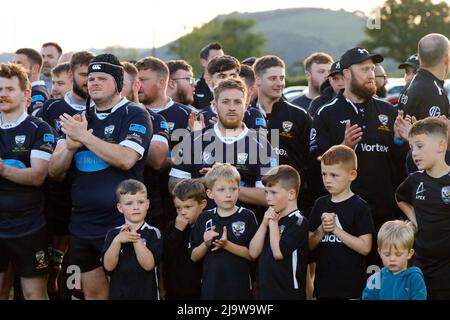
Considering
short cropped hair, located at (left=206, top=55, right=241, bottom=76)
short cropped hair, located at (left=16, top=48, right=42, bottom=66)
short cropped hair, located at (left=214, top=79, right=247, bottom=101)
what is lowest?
short cropped hair, located at (left=214, top=79, right=247, bottom=101)

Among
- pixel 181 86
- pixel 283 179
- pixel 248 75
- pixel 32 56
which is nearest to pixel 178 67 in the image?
pixel 181 86

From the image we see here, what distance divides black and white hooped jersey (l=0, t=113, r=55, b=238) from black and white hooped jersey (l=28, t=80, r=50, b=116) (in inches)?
60.3

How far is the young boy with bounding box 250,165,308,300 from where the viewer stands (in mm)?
6156

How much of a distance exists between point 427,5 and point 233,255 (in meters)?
58.1

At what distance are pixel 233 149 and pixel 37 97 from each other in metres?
3.14

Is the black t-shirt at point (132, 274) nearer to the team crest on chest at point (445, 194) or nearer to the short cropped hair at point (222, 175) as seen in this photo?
the short cropped hair at point (222, 175)

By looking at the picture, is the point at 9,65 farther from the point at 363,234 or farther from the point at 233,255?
the point at 363,234

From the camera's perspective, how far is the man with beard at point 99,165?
21.6 ft

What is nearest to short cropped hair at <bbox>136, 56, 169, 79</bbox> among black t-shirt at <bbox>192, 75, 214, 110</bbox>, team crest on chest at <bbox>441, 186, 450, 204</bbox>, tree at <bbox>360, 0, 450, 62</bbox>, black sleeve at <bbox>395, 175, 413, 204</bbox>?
black t-shirt at <bbox>192, 75, 214, 110</bbox>

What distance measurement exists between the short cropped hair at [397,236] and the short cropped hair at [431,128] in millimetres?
803

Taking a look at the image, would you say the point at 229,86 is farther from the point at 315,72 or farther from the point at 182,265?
the point at 315,72

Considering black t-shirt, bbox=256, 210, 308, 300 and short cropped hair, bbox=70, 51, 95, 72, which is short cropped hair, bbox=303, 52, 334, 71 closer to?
short cropped hair, bbox=70, 51, 95, 72
